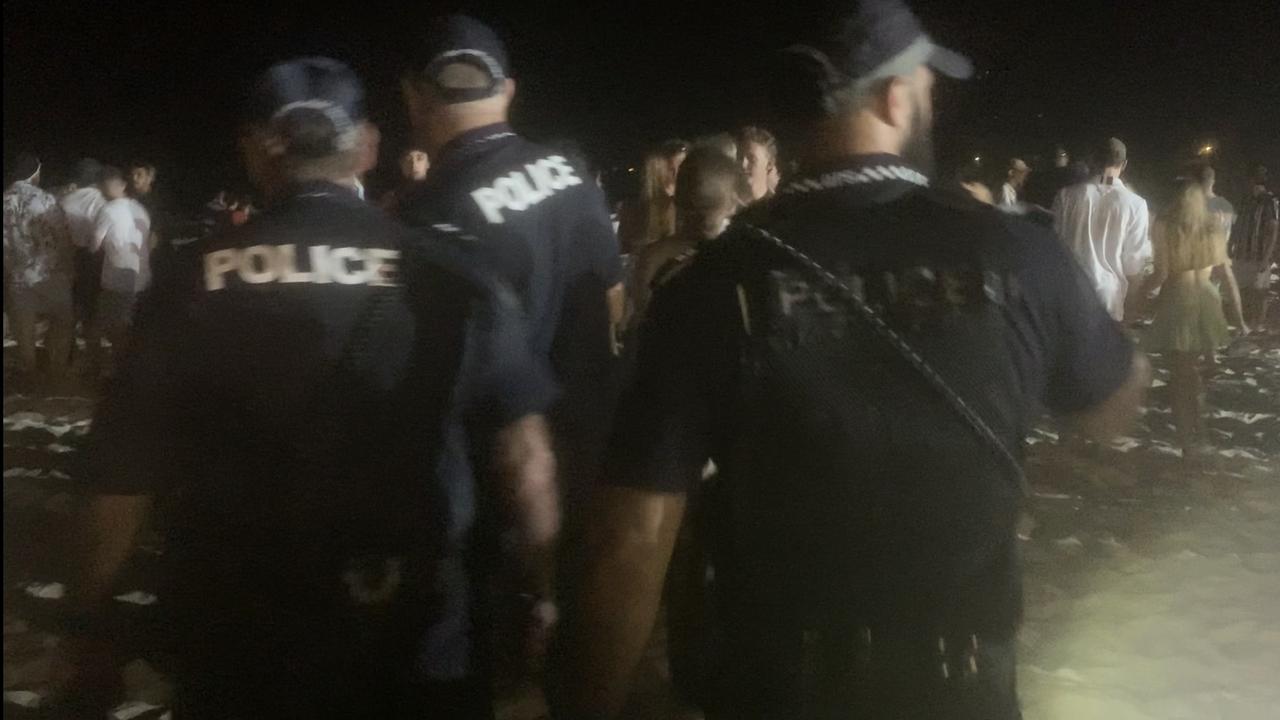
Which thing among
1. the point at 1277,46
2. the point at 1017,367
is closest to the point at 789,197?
the point at 1017,367

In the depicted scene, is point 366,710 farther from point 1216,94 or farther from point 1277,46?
point 1277,46

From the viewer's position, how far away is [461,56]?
3.77ft

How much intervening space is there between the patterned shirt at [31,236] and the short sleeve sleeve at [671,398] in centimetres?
67

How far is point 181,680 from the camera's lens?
1.22 metres

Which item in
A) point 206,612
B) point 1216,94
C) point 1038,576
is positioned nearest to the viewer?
point 206,612

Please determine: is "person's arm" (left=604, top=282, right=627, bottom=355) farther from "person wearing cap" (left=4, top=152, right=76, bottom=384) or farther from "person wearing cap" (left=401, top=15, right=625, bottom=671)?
"person wearing cap" (left=4, top=152, right=76, bottom=384)

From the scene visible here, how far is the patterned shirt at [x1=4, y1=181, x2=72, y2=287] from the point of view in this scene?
1130mm

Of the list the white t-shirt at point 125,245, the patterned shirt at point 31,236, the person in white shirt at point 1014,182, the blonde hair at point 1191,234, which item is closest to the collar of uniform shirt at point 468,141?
the white t-shirt at point 125,245

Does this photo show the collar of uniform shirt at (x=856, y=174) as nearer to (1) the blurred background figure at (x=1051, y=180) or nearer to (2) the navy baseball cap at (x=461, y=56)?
(1) the blurred background figure at (x=1051, y=180)

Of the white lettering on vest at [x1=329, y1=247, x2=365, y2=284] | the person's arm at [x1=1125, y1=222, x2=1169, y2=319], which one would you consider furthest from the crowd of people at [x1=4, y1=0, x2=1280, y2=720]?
the person's arm at [x1=1125, y1=222, x2=1169, y2=319]

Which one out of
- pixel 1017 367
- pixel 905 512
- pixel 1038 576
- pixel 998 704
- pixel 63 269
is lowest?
pixel 998 704

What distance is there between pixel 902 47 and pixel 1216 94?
65 cm

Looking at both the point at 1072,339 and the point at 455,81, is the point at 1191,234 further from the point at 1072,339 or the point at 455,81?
the point at 455,81

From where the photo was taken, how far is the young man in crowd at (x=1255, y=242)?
4.68 feet
